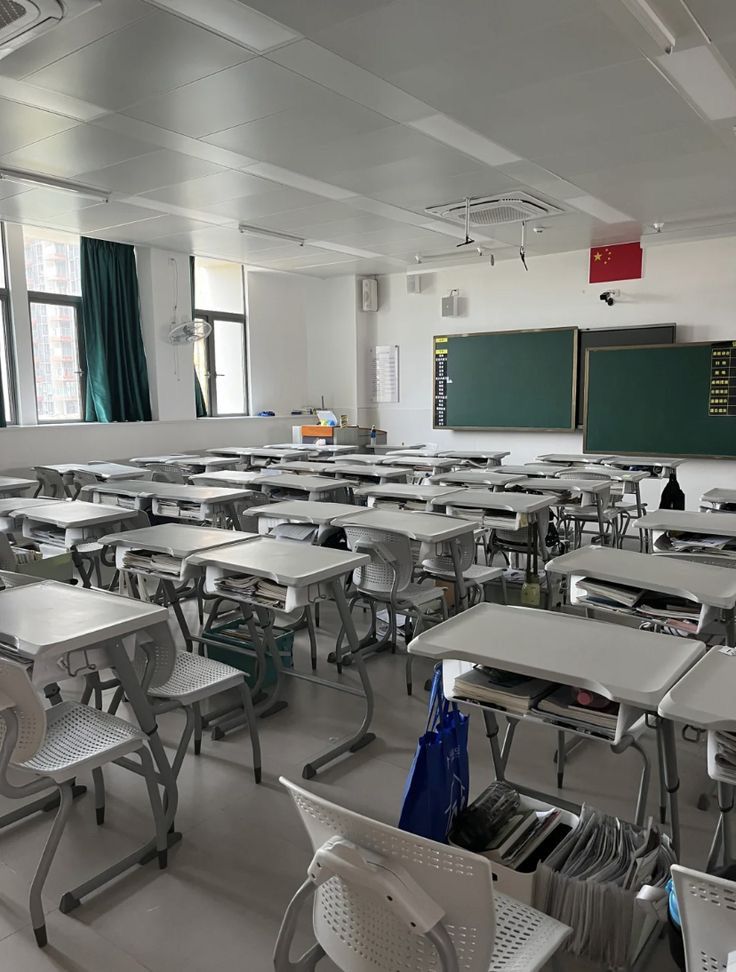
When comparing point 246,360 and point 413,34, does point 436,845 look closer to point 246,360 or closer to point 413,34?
point 413,34

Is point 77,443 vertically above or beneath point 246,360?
beneath

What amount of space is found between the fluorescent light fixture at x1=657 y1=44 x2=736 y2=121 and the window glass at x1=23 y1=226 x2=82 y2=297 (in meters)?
6.23

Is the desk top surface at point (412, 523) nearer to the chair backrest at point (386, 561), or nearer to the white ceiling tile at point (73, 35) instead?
the chair backrest at point (386, 561)

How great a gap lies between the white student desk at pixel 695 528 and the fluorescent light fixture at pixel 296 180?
3730 mm

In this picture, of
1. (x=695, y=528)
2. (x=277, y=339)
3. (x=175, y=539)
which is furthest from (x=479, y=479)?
(x=277, y=339)

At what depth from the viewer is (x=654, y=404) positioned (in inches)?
315

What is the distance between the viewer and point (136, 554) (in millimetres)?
3297

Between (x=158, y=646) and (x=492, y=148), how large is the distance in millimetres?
4100

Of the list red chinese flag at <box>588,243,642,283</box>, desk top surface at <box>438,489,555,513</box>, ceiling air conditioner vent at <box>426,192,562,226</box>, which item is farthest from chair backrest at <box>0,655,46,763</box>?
red chinese flag at <box>588,243,642,283</box>

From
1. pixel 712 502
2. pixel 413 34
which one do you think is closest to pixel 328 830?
pixel 413 34

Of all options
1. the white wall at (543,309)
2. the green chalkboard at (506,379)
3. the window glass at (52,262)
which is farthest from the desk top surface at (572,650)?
the window glass at (52,262)

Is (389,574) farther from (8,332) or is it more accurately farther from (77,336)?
(77,336)

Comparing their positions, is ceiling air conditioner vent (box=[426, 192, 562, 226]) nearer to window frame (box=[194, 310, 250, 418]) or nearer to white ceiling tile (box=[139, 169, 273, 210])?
white ceiling tile (box=[139, 169, 273, 210])

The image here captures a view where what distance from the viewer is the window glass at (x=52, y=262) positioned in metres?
7.70
